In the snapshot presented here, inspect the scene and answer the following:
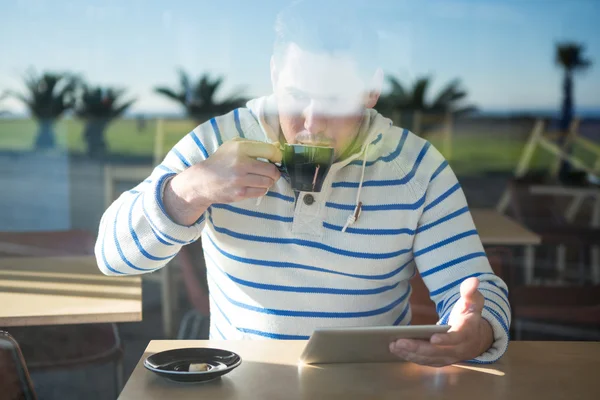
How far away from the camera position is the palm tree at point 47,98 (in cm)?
302

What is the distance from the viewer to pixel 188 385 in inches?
41.8

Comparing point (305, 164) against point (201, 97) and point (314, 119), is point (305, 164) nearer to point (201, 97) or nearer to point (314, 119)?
point (314, 119)

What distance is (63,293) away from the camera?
176cm

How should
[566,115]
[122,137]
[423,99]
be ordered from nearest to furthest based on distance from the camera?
1. [122,137]
2. [423,99]
3. [566,115]

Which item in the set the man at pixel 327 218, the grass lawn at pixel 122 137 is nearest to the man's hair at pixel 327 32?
the man at pixel 327 218

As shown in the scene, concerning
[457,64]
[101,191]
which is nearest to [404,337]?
[101,191]

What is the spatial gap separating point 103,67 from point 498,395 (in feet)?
8.20

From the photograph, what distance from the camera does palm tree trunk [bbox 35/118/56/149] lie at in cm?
305

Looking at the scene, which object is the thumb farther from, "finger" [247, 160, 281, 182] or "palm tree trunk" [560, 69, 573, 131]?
"palm tree trunk" [560, 69, 573, 131]

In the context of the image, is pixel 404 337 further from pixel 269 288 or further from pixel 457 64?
pixel 457 64

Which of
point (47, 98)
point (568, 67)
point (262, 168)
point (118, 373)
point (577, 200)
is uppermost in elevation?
point (568, 67)

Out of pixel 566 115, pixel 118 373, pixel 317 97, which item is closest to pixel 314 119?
pixel 317 97

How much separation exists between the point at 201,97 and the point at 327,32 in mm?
1927

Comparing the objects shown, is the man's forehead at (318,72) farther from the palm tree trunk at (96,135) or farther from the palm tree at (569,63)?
the palm tree at (569,63)
